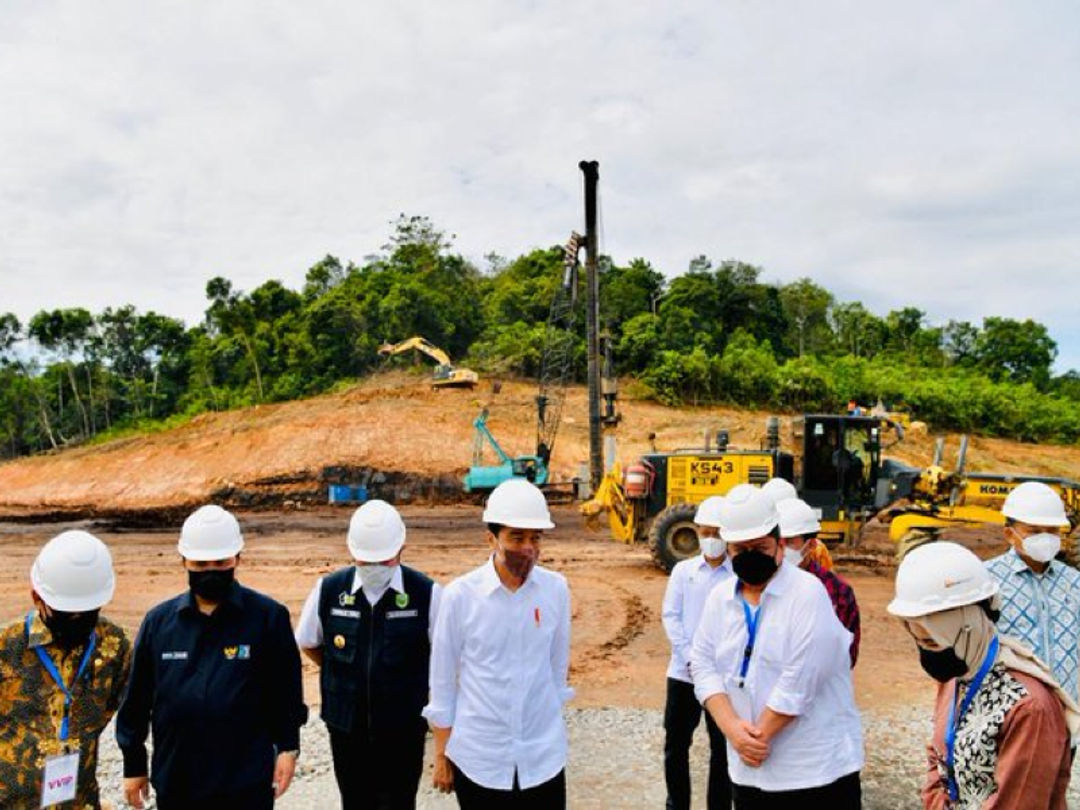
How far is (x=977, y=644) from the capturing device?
2.25m

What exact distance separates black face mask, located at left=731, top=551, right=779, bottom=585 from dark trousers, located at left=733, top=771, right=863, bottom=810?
70 centimetres

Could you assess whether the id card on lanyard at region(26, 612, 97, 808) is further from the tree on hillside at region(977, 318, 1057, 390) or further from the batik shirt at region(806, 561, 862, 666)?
the tree on hillside at region(977, 318, 1057, 390)

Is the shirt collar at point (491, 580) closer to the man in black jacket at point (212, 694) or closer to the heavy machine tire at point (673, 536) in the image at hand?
the man in black jacket at point (212, 694)

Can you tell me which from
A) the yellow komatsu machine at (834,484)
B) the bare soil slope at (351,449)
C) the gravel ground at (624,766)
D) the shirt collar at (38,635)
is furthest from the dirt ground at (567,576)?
the shirt collar at (38,635)

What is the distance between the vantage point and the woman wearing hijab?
2.08 meters

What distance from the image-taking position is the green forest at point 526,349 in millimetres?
33594

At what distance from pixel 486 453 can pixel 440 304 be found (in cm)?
1728

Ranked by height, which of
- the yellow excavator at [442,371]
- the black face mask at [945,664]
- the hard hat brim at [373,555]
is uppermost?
the yellow excavator at [442,371]

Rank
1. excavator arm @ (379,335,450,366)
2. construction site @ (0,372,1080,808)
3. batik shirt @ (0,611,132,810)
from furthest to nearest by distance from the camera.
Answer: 1. excavator arm @ (379,335,450,366)
2. construction site @ (0,372,1080,808)
3. batik shirt @ (0,611,132,810)

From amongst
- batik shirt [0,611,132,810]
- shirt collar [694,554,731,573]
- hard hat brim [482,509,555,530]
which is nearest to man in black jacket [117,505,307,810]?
batik shirt [0,611,132,810]

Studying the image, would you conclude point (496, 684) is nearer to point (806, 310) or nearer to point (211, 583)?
point (211, 583)

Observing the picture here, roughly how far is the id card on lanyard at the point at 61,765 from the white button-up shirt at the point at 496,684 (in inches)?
48.0

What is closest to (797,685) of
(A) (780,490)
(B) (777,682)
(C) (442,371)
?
(B) (777,682)

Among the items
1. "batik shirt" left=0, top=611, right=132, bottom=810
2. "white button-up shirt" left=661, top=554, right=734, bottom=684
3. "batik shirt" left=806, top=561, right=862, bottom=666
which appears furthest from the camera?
"white button-up shirt" left=661, top=554, right=734, bottom=684
